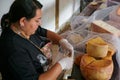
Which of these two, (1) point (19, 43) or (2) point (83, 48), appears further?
(2) point (83, 48)

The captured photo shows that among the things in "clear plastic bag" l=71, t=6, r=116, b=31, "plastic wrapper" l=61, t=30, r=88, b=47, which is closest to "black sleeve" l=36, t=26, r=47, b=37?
"plastic wrapper" l=61, t=30, r=88, b=47

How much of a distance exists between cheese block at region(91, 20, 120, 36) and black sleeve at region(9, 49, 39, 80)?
0.67 metres

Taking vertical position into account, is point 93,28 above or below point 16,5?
below

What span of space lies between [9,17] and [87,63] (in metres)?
0.48

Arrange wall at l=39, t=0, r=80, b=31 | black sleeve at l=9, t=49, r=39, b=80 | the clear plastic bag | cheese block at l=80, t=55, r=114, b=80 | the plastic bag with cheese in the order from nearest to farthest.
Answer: black sleeve at l=9, t=49, r=39, b=80 → cheese block at l=80, t=55, r=114, b=80 → the plastic bag with cheese → the clear plastic bag → wall at l=39, t=0, r=80, b=31

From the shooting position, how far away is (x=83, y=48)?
1.38 metres

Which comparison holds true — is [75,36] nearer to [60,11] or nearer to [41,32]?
[41,32]

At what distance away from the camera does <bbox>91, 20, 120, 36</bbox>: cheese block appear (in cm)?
143

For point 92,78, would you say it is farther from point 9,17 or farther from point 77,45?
point 9,17

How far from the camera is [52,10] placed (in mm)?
2900

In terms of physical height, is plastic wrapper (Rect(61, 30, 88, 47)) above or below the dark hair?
below

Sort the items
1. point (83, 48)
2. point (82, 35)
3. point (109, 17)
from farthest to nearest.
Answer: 1. point (109, 17)
2. point (82, 35)
3. point (83, 48)

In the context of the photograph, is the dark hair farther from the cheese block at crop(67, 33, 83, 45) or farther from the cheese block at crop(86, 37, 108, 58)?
the cheese block at crop(67, 33, 83, 45)

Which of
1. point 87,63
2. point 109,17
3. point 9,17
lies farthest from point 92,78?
point 109,17
